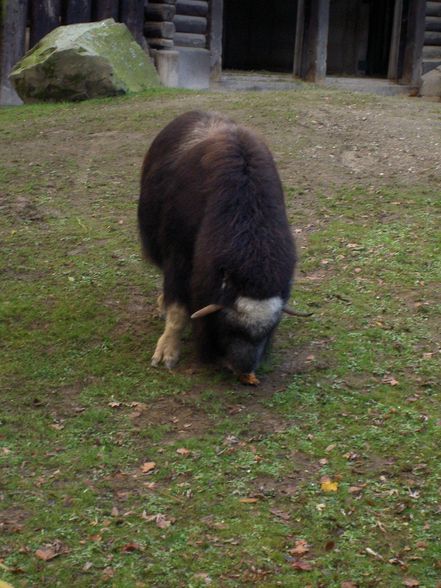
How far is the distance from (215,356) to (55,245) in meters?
2.50

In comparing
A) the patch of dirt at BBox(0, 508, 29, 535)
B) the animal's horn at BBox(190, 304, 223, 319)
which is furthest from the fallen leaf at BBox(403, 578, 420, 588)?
the animal's horn at BBox(190, 304, 223, 319)

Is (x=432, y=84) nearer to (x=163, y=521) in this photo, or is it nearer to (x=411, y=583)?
(x=163, y=521)

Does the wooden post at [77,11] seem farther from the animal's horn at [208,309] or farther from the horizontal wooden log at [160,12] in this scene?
the animal's horn at [208,309]

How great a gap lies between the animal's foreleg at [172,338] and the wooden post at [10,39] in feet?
23.6

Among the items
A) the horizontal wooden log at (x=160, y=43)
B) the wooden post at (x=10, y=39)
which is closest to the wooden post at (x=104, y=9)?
the horizontal wooden log at (x=160, y=43)

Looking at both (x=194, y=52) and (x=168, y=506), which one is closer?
(x=168, y=506)

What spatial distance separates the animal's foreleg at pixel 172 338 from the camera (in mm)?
5891

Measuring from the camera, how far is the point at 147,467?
4.83 meters

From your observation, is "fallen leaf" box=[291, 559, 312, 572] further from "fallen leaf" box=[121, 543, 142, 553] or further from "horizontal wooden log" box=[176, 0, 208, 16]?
"horizontal wooden log" box=[176, 0, 208, 16]

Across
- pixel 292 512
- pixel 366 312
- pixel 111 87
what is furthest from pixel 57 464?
pixel 111 87

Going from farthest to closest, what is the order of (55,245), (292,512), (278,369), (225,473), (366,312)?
(55,245) < (366,312) < (278,369) < (225,473) < (292,512)

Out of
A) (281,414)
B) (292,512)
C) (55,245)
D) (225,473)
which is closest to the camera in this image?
(292,512)

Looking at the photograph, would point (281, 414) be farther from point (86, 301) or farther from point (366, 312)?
point (86, 301)

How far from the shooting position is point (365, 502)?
14.9 ft
